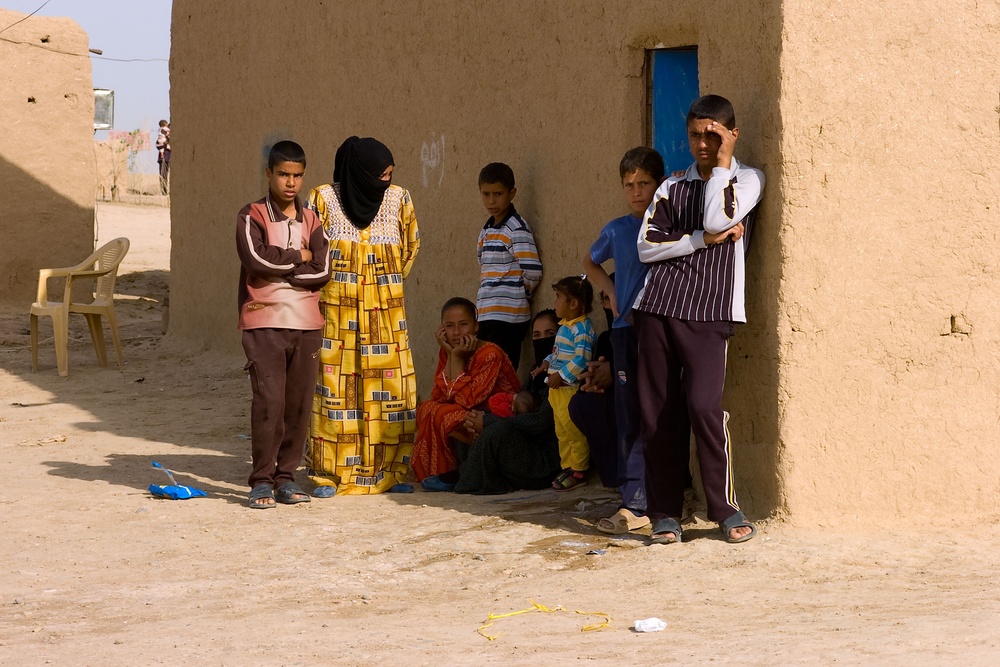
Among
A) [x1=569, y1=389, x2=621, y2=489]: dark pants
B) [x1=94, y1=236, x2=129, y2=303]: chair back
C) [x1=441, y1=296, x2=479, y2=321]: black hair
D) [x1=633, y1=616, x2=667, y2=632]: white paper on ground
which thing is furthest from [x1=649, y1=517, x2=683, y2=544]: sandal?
[x1=94, y1=236, x2=129, y2=303]: chair back

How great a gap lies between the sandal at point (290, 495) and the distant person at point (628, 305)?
53.8 inches

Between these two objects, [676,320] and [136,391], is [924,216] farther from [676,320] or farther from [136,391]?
[136,391]

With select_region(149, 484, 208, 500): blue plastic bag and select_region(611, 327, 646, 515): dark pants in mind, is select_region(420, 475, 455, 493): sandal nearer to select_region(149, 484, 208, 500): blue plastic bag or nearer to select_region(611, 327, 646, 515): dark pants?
select_region(149, 484, 208, 500): blue plastic bag

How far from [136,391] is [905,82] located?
6132mm

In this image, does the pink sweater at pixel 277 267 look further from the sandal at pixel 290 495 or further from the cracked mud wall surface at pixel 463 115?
the cracked mud wall surface at pixel 463 115

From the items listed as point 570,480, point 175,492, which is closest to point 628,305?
point 570,480

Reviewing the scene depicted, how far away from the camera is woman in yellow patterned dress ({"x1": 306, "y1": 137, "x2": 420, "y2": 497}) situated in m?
5.63

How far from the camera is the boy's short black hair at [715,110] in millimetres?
4477

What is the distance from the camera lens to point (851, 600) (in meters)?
3.98

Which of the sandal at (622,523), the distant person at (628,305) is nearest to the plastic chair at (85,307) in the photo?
the distant person at (628,305)

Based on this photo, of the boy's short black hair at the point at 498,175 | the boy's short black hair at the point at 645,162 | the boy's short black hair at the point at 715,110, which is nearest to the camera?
the boy's short black hair at the point at 715,110

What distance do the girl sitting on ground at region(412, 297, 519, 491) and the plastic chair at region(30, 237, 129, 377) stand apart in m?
4.68

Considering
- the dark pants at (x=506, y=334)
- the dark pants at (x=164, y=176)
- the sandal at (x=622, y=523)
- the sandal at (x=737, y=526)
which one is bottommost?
the sandal at (x=622, y=523)

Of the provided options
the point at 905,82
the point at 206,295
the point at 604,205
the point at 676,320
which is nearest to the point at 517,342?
the point at 604,205
